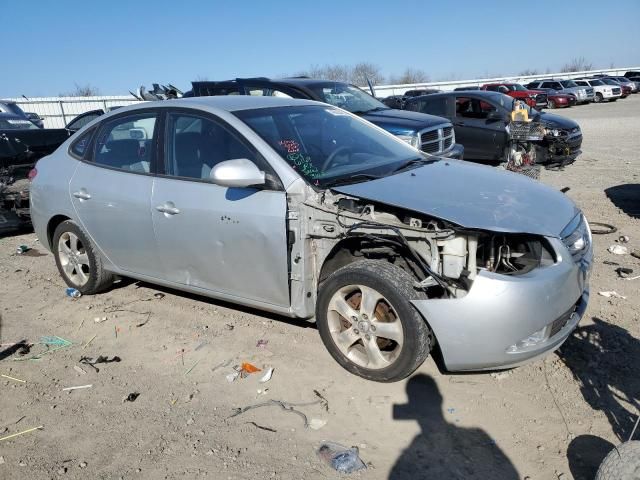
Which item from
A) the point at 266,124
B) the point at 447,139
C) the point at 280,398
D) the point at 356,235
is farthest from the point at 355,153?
the point at 447,139

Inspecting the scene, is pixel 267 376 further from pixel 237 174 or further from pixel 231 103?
pixel 231 103

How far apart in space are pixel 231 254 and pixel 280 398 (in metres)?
1.04

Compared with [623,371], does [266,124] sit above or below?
above

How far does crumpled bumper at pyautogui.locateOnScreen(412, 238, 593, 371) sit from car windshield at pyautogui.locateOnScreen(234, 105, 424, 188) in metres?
1.16

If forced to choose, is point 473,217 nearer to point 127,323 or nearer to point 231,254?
point 231,254

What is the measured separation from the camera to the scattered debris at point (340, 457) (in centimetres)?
264

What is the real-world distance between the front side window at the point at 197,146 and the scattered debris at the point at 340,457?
1981mm

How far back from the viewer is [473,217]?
2963mm

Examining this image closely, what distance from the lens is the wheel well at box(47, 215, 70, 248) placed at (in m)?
4.98

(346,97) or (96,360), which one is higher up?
(346,97)

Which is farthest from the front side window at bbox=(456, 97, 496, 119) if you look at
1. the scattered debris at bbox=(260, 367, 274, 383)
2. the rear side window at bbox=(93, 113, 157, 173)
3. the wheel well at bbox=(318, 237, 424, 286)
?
the scattered debris at bbox=(260, 367, 274, 383)

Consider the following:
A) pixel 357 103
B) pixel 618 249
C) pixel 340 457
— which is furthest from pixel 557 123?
pixel 340 457

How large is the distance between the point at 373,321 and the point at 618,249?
359 centimetres

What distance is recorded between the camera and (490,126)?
1127 cm
